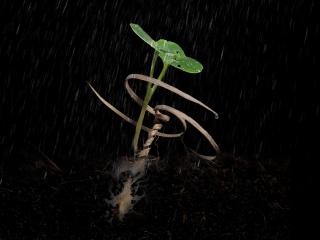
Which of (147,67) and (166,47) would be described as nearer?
(166,47)

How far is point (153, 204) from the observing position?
0.78m

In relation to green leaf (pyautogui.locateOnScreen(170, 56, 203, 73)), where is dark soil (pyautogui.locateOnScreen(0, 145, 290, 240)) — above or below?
below

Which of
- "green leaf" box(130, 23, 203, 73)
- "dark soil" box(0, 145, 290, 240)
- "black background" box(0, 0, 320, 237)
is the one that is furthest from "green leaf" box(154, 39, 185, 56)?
"black background" box(0, 0, 320, 237)

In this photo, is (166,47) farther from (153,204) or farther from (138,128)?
(153,204)

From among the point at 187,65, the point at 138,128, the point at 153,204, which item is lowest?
the point at 153,204

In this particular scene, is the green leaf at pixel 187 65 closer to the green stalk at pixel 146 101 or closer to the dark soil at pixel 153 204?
the green stalk at pixel 146 101

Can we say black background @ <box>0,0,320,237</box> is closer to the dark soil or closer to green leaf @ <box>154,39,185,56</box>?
the dark soil

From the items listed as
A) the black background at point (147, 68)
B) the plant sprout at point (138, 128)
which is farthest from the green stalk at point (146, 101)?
the black background at point (147, 68)

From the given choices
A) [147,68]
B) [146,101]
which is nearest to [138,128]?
[146,101]

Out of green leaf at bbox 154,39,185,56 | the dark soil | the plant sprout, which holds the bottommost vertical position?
the dark soil

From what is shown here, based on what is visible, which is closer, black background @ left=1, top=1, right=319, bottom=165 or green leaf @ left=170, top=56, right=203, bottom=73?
green leaf @ left=170, top=56, right=203, bottom=73

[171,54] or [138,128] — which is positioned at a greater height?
[171,54]

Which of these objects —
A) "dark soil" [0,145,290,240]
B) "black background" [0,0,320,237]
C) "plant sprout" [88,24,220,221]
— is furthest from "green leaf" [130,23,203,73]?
"black background" [0,0,320,237]

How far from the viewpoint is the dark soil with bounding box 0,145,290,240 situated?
0.76m
